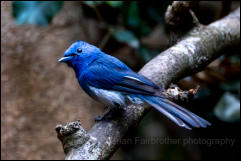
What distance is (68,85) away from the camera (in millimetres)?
4320

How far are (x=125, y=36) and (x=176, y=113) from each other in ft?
7.37

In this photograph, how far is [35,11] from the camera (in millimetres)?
3824

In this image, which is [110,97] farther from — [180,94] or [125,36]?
[125,36]

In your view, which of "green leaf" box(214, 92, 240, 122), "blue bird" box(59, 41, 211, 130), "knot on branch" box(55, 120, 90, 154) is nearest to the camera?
"knot on branch" box(55, 120, 90, 154)

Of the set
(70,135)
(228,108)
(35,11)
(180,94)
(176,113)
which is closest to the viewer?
(70,135)

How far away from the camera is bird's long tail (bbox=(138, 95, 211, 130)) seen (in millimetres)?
2236

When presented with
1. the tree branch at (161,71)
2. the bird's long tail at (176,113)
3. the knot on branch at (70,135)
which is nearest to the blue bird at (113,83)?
the bird's long tail at (176,113)

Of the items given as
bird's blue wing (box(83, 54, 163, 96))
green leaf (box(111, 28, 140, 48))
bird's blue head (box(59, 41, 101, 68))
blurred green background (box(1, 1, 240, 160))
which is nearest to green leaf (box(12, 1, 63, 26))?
blurred green background (box(1, 1, 240, 160))

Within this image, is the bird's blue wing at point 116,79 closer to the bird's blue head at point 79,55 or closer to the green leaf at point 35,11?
the bird's blue head at point 79,55

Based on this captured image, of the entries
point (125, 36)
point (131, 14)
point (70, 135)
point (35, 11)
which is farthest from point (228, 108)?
point (35, 11)

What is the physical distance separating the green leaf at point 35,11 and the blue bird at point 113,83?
1074 mm

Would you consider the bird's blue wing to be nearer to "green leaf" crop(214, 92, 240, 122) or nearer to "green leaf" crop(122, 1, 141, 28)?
"green leaf" crop(214, 92, 240, 122)

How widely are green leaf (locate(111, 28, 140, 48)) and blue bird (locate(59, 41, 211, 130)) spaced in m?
1.44

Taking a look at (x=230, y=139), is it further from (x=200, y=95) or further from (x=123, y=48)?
(x=123, y=48)
